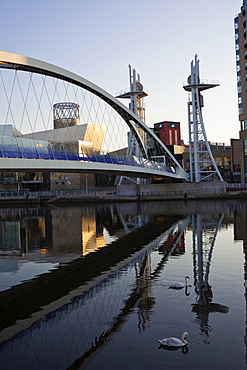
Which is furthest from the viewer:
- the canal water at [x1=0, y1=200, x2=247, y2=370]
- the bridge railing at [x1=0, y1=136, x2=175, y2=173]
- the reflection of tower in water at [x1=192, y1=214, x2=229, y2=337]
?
the bridge railing at [x1=0, y1=136, x2=175, y2=173]

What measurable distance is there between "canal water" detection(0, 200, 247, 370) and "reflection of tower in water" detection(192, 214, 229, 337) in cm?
3

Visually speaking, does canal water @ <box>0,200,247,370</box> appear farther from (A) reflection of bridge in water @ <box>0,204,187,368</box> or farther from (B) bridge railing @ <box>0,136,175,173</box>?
(B) bridge railing @ <box>0,136,175,173</box>

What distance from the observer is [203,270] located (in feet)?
42.6

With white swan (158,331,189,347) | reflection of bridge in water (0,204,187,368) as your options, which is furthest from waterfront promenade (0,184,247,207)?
white swan (158,331,189,347)

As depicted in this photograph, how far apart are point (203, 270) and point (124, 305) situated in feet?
13.8

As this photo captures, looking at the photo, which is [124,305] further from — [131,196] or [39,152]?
[131,196]

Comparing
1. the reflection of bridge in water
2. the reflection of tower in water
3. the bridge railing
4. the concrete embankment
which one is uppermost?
the bridge railing

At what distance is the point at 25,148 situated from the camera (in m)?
21.4

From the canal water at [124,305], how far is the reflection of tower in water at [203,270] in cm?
3

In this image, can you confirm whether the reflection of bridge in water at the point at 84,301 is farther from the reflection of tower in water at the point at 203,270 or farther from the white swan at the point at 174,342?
the reflection of tower in water at the point at 203,270

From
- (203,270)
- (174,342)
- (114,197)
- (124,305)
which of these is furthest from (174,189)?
(174,342)

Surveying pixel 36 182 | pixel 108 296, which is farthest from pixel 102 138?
pixel 108 296

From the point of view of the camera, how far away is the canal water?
697 cm

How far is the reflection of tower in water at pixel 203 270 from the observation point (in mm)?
8766
